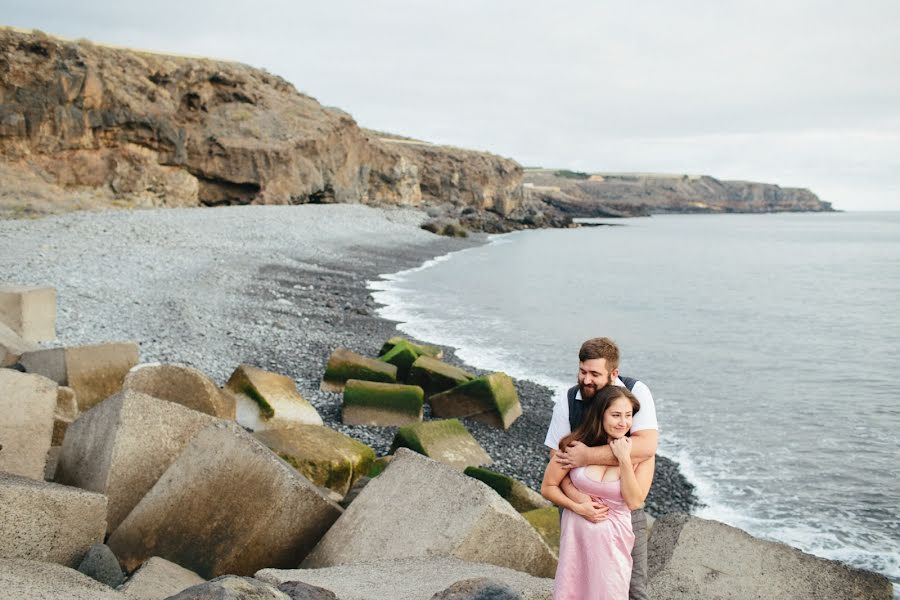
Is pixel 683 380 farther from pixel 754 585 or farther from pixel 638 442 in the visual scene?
pixel 638 442

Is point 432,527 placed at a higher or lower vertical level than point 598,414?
lower

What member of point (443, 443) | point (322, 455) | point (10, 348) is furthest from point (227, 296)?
point (322, 455)

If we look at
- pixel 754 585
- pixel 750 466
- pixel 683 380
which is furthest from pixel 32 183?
pixel 754 585

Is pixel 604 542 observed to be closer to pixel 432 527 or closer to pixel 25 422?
pixel 432 527

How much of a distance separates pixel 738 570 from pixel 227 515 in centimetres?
294

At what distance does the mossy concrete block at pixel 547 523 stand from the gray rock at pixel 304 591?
2.28 m

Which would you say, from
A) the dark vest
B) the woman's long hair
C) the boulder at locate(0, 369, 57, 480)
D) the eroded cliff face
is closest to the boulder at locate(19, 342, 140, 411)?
the boulder at locate(0, 369, 57, 480)

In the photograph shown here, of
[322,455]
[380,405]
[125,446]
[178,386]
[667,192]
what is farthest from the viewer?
[667,192]

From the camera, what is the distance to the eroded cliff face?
31.7 meters

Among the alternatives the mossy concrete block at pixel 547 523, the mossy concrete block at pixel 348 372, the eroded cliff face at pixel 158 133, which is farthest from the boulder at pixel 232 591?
the eroded cliff face at pixel 158 133

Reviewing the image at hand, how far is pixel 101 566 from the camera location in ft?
12.8

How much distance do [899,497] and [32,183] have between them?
3163cm

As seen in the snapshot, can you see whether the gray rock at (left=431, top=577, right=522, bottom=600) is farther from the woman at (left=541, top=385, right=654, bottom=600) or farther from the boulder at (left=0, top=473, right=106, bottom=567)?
the boulder at (left=0, top=473, right=106, bottom=567)

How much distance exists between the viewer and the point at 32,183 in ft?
99.5
